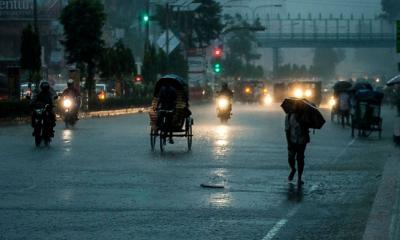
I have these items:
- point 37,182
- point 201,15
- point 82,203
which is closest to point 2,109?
point 37,182

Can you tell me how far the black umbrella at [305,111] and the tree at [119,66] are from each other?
4751 centimetres

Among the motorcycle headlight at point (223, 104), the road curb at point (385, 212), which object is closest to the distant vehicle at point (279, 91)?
the motorcycle headlight at point (223, 104)

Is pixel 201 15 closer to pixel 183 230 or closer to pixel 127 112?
pixel 127 112

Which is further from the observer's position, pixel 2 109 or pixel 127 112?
pixel 127 112

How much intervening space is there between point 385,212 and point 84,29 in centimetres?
4987

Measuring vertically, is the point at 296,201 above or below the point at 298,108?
below

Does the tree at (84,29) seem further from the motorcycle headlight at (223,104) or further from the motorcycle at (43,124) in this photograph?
the motorcycle at (43,124)

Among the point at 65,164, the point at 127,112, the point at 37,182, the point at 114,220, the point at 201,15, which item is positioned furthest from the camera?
the point at 201,15

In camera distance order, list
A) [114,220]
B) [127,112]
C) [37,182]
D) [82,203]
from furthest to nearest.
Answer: [127,112] → [37,182] → [82,203] → [114,220]

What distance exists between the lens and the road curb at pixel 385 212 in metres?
11.6

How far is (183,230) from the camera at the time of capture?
11898 millimetres

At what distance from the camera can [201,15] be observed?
11869cm

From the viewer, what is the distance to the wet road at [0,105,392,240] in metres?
12.0

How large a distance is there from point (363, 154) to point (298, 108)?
8095mm
